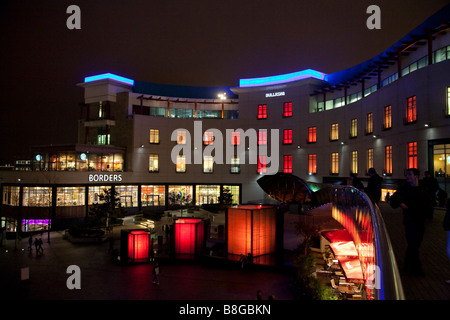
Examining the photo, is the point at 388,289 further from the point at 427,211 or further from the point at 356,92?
the point at 356,92

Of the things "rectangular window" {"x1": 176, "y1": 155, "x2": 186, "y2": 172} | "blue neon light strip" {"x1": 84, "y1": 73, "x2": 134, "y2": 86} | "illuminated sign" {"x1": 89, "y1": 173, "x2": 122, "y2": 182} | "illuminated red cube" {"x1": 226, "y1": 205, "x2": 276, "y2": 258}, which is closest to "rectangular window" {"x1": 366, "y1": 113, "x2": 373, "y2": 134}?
"illuminated red cube" {"x1": 226, "y1": 205, "x2": 276, "y2": 258}

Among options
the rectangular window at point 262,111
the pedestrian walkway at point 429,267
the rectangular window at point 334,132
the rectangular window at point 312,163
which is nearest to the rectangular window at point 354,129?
the rectangular window at point 334,132

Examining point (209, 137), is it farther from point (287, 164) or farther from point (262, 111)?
point (287, 164)

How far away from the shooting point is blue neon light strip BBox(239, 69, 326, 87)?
42.3 m

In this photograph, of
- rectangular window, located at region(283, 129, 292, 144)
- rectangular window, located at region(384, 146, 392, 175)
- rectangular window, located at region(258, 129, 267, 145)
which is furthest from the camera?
rectangular window, located at region(258, 129, 267, 145)

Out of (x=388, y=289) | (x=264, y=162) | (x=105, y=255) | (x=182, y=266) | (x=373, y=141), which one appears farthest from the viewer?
(x=264, y=162)

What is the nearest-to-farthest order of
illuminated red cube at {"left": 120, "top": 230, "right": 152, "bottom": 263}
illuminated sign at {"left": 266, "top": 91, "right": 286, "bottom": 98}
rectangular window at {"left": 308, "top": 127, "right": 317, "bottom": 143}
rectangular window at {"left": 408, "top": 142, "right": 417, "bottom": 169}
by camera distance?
1. illuminated red cube at {"left": 120, "top": 230, "right": 152, "bottom": 263}
2. rectangular window at {"left": 408, "top": 142, "right": 417, "bottom": 169}
3. rectangular window at {"left": 308, "top": 127, "right": 317, "bottom": 143}
4. illuminated sign at {"left": 266, "top": 91, "right": 286, "bottom": 98}

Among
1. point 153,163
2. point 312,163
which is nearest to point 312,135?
point 312,163

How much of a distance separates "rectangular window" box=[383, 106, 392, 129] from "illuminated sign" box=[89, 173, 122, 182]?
102 ft

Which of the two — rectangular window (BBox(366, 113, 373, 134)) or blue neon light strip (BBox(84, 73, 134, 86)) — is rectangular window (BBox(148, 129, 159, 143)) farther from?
rectangular window (BBox(366, 113, 373, 134))

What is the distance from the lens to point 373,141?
29062mm

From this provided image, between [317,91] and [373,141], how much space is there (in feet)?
45.4

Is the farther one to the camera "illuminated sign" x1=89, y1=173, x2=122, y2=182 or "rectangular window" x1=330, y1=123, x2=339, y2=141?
"illuminated sign" x1=89, y1=173, x2=122, y2=182
